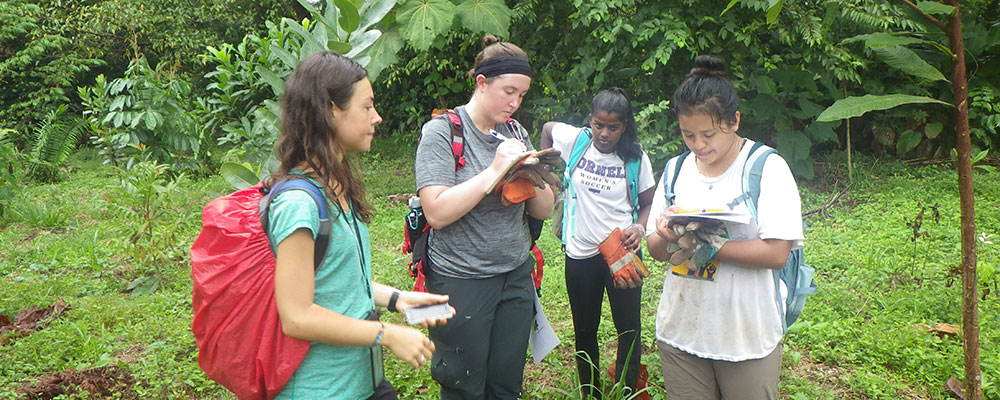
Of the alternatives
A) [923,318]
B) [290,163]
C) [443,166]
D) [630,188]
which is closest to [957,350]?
[923,318]

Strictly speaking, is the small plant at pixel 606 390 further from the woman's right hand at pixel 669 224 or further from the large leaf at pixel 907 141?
the large leaf at pixel 907 141

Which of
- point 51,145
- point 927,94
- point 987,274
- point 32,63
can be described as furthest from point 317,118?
point 32,63

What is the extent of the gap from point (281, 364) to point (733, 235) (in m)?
1.36

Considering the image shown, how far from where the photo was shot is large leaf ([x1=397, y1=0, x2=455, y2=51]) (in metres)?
5.54

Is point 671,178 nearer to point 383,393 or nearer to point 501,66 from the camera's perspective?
point 501,66

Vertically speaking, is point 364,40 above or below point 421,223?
above

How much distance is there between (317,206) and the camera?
1.50 m

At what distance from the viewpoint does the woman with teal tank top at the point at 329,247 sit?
1.46m

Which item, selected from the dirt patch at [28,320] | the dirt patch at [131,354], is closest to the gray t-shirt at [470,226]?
the dirt patch at [131,354]

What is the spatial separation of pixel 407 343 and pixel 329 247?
298mm

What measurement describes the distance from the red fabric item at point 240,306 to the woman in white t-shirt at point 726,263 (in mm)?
1178

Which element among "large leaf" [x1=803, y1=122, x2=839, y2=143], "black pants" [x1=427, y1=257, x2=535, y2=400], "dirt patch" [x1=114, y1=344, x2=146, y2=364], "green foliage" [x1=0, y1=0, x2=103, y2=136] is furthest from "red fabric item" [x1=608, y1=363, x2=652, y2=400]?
"green foliage" [x1=0, y1=0, x2=103, y2=136]

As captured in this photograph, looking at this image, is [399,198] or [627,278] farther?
[399,198]

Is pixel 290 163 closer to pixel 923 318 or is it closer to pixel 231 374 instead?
pixel 231 374
